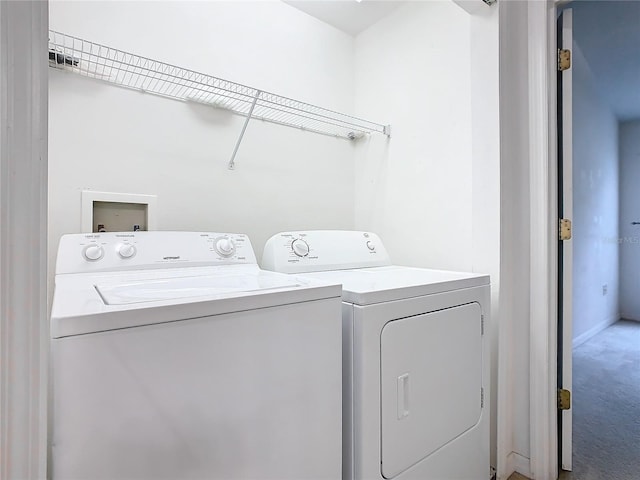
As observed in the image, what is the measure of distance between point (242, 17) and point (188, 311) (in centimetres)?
185

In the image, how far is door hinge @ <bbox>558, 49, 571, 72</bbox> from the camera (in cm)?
159

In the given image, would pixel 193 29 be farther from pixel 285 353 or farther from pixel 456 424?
pixel 456 424

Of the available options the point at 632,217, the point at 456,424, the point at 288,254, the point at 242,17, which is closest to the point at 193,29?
the point at 242,17

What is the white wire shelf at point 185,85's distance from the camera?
138 cm

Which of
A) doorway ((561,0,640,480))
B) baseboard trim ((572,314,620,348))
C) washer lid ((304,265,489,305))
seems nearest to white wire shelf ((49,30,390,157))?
washer lid ((304,265,489,305))

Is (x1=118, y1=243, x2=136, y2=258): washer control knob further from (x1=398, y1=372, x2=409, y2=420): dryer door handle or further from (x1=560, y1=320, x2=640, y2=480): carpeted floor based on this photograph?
(x1=560, y1=320, x2=640, y2=480): carpeted floor

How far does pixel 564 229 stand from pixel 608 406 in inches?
55.7

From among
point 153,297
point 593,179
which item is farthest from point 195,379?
point 593,179

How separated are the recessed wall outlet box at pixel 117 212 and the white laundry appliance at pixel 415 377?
638 mm

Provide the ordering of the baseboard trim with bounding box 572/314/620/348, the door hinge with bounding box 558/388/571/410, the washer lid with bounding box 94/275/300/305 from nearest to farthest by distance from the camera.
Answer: the washer lid with bounding box 94/275/300/305
the door hinge with bounding box 558/388/571/410
the baseboard trim with bounding box 572/314/620/348

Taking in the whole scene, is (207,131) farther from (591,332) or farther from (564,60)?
(591,332)

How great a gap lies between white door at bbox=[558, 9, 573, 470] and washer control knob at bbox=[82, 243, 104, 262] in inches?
78.4

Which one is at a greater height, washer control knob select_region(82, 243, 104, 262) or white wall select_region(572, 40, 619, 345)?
white wall select_region(572, 40, 619, 345)

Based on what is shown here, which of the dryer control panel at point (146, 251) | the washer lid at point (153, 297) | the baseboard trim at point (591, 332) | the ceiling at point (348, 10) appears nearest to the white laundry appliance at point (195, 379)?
the washer lid at point (153, 297)
